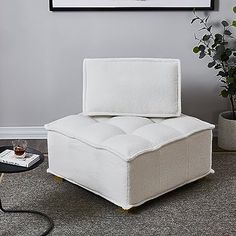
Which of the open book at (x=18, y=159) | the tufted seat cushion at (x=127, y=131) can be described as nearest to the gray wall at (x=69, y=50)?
the tufted seat cushion at (x=127, y=131)

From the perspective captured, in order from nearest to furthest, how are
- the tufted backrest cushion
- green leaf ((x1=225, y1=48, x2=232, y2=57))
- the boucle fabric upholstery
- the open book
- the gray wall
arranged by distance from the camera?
the open book
the boucle fabric upholstery
the tufted backrest cushion
green leaf ((x1=225, y1=48, x2=232, y2=57))
the gray wall

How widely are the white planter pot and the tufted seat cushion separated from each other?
622 mm

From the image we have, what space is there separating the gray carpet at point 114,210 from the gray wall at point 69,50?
80 centimetres

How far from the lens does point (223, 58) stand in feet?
13.6

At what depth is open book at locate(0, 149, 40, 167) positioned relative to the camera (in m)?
2.95

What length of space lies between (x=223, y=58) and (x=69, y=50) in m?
1.11

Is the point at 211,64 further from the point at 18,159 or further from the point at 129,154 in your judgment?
the point at 18,159

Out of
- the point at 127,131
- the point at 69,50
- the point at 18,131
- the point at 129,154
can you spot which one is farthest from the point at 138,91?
the point at 18,131

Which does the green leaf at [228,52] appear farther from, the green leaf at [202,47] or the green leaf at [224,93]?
the green leaf at [224,93]

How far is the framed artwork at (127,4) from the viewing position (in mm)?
4223

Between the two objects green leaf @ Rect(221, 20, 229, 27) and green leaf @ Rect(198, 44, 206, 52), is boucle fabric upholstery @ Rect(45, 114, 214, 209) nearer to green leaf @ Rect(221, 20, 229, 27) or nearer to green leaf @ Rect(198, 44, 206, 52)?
green leaf @ Rect(198, 44, 206, 52)

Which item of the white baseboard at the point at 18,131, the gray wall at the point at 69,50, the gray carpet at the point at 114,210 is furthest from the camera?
the white baseboard at the point at 18,131

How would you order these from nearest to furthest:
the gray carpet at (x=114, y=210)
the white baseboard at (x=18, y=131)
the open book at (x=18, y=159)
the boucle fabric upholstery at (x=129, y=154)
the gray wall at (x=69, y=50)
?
the open book at (x=18, y=159) → the gray carpet at (x=114, y=210) → the boucle fabric upholstery at (x=129, y=154) → the gray wall at (x=69, y=50) → the white baseboard at (x=18, y=131)

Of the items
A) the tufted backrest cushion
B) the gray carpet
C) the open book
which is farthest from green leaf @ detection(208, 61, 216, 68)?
the open book
